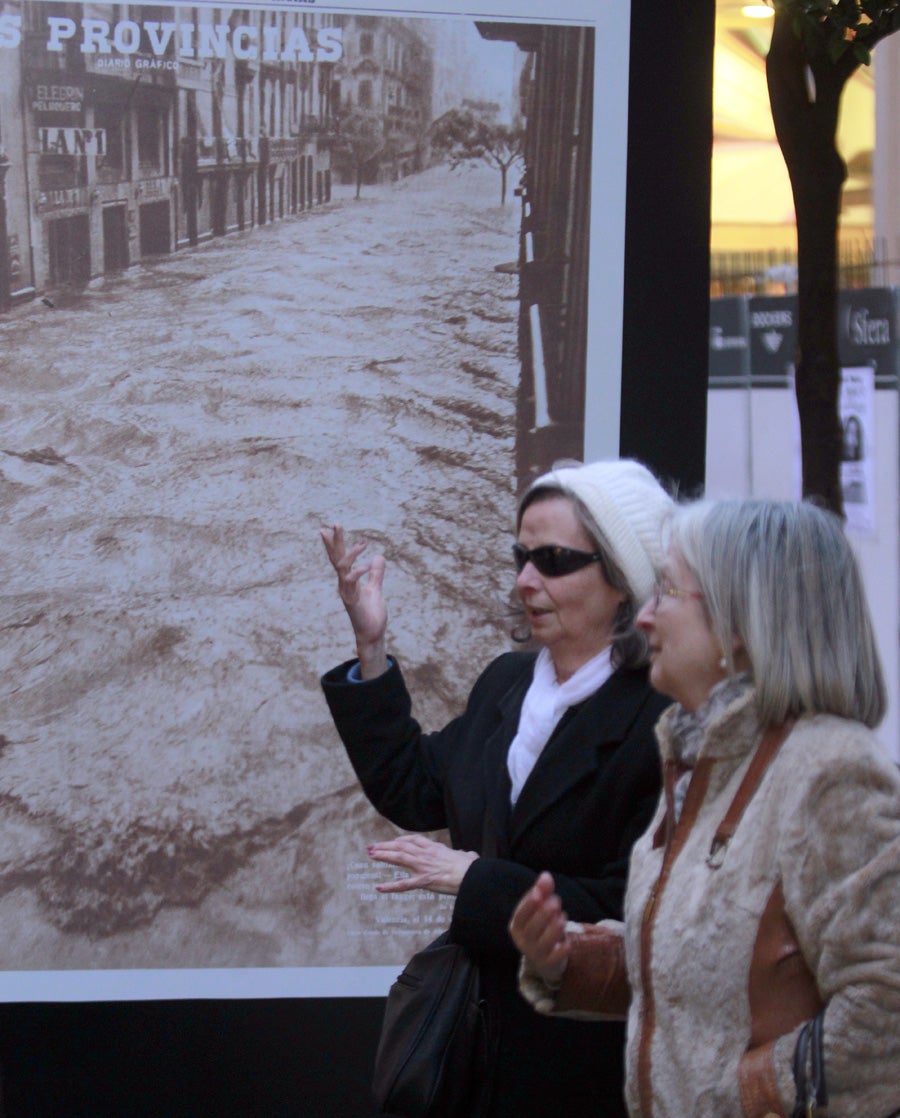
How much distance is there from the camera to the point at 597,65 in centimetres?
410

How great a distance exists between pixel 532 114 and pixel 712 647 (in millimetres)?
2405

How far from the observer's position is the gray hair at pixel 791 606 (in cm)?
198

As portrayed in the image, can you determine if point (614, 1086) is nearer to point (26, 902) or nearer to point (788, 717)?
point (788, 717)

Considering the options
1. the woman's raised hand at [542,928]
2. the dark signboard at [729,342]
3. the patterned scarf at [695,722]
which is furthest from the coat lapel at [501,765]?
the dark signboard at [729,342]

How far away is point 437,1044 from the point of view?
98.7 inches

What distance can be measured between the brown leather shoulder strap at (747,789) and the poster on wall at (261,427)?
220cm

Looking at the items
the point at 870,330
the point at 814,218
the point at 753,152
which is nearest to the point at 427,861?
the point at 814,218

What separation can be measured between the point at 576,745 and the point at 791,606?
600 millimetres

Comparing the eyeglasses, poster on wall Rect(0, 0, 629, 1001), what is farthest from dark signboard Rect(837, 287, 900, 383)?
the eyeglasses

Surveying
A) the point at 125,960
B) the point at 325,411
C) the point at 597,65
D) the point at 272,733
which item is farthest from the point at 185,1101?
the point at 597,65

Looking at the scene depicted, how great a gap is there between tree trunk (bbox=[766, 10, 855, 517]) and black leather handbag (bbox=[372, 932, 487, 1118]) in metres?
2.17

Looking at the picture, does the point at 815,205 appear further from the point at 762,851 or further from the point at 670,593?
the point at 762,851

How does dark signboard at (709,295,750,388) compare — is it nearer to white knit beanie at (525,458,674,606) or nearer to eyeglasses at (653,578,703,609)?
white knit beanie at (525,458,674,606)

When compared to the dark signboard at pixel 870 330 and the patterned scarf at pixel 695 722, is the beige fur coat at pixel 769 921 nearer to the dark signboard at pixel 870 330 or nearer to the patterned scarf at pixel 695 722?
the patterned scarf at pixel 695 722
